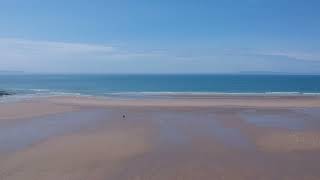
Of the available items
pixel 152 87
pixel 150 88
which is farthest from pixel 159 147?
pixel 152 87

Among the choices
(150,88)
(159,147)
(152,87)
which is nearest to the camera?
(159,147)

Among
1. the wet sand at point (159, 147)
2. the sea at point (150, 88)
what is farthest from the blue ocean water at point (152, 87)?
the wet sand at point (159, 147)

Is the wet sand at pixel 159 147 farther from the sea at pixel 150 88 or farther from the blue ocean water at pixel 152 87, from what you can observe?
the blue ocean water at pixel 152 87

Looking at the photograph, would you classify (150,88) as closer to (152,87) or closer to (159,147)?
(152,87)

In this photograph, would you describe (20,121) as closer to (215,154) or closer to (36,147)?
(36,147)

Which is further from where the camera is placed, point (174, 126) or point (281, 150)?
point (174, 126)

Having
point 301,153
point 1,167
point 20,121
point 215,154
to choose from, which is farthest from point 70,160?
point 20,121

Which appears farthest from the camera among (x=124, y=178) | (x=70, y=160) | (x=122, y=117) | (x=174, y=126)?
(x=122, y=117)

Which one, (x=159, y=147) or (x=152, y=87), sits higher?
(x=159, y=147)

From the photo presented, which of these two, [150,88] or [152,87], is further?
[152,87]
